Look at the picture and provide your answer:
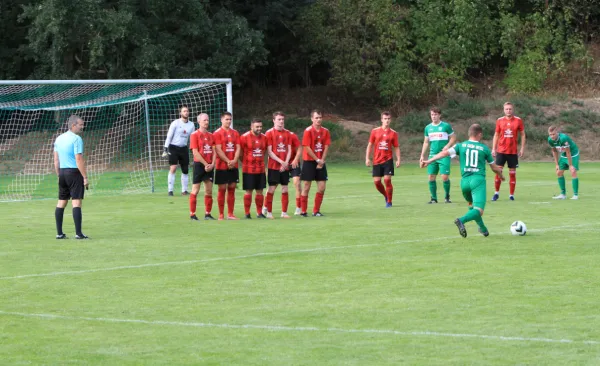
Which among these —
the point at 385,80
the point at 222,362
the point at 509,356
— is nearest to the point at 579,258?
the point at 509,356

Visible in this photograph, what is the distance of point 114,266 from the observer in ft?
38.8

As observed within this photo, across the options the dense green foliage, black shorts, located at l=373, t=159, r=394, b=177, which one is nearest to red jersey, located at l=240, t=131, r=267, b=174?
black shorts, located at l=373, t=159, r=394, b=177

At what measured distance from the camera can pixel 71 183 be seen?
1430 cm

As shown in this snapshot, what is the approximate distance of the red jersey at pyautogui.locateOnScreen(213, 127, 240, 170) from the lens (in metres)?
17.1

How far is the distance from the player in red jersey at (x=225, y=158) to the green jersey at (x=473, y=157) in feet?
14.9

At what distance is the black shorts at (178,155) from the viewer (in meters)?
22.9

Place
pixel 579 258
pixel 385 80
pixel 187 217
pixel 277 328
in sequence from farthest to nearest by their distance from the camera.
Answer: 1. pixel 385 80
2. pixel 187 217
3. pixel 579 258
4. pixel 277 328

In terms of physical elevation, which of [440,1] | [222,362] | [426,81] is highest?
[440,1]

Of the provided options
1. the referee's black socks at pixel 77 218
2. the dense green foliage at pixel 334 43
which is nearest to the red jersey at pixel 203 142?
the referee's black socks at pixel 77 218

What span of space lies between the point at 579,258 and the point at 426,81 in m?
35.1

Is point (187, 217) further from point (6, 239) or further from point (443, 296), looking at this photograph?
point (443, 296)

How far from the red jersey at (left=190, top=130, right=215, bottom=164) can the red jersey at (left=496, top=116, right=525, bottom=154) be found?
6.71 meters

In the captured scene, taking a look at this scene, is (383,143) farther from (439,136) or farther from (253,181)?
(253,181)

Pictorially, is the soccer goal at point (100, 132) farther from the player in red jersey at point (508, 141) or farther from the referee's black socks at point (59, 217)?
the referee's black socks at point (59, 217)
